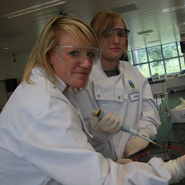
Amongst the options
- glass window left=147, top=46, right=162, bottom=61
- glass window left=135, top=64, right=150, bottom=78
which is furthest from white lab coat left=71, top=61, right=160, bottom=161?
glass window left=147, top=46, right=162, bottom=61

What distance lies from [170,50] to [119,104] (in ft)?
56.7

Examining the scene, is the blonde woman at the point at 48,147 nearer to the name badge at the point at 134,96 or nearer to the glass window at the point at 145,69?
the name badge at the point at 134,96

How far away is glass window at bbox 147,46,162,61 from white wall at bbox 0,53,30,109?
10542 millimetres

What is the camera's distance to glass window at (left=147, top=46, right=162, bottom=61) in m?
17.4

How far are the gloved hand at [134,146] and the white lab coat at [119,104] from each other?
0.04 meters

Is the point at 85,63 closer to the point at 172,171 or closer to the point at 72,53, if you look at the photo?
the point at 72,53

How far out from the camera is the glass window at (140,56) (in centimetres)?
1772

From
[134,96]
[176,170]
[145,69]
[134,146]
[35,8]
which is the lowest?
[145,69]

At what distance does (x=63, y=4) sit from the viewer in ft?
18.2

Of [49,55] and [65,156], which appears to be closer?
[65,156]

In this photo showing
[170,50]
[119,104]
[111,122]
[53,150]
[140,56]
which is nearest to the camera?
[53,150]

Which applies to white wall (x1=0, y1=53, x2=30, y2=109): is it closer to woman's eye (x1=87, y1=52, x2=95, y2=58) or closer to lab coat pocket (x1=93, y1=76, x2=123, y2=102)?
lab coat pocket (x1=93, y1=76, x2=123, y2=102)

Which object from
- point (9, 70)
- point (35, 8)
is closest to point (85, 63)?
point (35, 8)

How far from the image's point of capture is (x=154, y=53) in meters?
17.5
